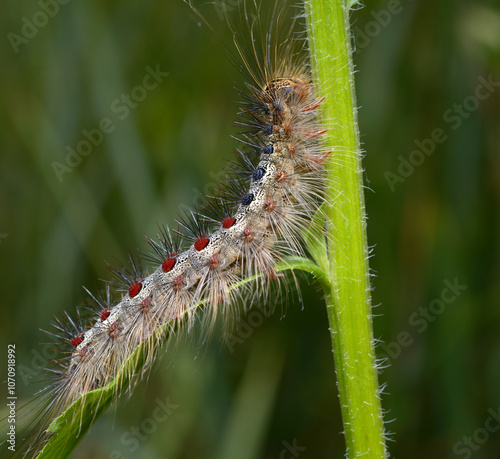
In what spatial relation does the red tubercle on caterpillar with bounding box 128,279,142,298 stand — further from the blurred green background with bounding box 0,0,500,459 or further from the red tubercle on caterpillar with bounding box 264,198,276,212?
the blurred green background with bounding box 0,0,500,459

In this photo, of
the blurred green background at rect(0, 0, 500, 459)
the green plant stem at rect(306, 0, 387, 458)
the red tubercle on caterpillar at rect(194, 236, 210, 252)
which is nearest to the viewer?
the green plant stem at rect(306, 0, 387, 458)

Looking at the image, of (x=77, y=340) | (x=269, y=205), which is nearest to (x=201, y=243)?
(x=269, y=205)

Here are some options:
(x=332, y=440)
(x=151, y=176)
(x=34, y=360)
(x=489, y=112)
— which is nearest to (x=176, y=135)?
(x=151, y=176)

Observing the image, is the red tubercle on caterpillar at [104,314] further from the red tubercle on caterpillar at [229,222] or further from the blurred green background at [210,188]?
the blurred green background at [210,188]

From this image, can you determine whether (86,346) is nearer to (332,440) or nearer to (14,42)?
(332,440)

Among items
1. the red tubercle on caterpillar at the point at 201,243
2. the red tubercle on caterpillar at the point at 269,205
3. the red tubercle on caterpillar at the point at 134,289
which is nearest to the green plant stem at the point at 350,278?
the red tubercle on caterpillar at the point at 269,205

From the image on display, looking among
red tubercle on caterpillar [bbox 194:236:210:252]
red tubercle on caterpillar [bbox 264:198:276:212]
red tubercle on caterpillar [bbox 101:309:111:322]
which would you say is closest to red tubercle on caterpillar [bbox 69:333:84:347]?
red tubercle on caterpillar [bbox 101:309:111:322]
